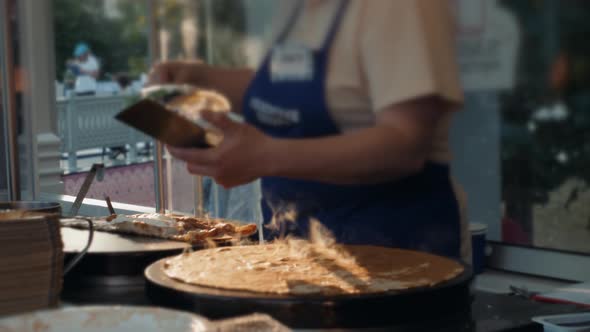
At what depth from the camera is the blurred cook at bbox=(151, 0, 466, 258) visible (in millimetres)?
1178

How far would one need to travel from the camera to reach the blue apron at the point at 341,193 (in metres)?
1.29

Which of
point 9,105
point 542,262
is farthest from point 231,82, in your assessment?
point 9,105

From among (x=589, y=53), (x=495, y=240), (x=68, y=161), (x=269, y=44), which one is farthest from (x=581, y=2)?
(x=68, y=161)

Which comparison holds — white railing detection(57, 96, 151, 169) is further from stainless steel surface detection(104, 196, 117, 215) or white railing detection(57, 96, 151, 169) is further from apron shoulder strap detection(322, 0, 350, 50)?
apron shoulder strap detection(322, 0, 350, 50)

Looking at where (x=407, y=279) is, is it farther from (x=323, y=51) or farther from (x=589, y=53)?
(x=589, y=53)

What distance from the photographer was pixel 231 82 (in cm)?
145

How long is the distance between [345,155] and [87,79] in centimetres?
82

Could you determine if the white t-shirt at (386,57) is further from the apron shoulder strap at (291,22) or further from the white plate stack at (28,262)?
the white plate stack at (28,262)

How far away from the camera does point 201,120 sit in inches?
48.4

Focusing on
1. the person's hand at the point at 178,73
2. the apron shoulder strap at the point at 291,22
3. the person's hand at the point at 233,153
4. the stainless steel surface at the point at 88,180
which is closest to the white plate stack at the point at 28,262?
the person's hand at the point at 233,153

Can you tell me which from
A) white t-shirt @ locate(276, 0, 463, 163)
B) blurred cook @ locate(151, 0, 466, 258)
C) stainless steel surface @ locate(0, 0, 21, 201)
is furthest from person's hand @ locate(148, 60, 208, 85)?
stainless steel surface @ locate(0, 0, 21, 201)

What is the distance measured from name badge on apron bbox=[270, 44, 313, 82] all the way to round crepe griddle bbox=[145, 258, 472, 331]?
385mm

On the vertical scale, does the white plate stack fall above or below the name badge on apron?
below

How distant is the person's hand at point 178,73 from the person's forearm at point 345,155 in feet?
0.85
